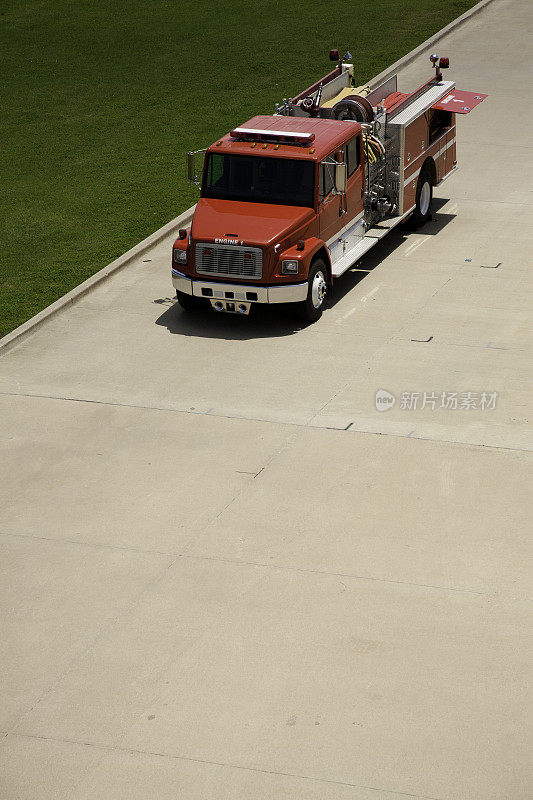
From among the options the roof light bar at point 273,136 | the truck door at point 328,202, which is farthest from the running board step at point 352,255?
the roof light bar at point 273,136

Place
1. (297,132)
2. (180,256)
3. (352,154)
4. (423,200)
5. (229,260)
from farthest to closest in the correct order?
1. (423,200)
2. (352,154)
3. (297,132)
4. (180,256)
5. (229,260)

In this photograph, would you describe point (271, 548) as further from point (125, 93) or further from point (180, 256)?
point (125, 93)

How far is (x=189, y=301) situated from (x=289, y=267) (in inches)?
66.0

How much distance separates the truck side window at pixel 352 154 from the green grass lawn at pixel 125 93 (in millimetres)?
4135

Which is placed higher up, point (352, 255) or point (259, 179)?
point (259, 179)

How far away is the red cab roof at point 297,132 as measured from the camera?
16281 millimetres

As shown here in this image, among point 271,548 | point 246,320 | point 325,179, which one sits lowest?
point 246,320

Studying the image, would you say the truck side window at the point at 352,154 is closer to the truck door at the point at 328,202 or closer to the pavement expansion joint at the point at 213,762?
the truck door at the point at 328,202

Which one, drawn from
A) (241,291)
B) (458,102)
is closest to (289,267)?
(241,291)

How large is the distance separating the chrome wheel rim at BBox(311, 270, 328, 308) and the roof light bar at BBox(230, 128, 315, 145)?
1874 mm

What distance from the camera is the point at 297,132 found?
658 inches

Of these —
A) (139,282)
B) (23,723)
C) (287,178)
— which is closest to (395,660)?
(23,723)

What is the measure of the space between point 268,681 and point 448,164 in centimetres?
1369

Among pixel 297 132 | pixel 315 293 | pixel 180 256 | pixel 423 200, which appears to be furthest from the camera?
pixel 423 200
